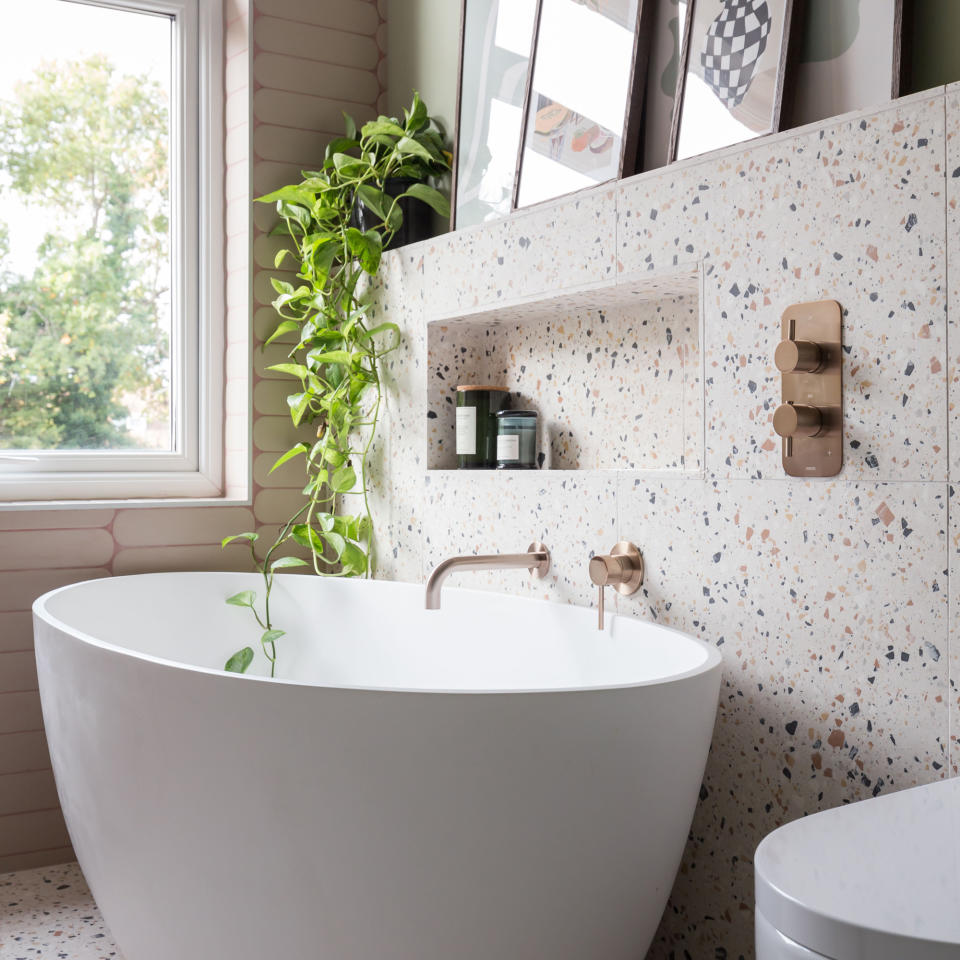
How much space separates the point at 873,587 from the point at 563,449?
0.91 meters

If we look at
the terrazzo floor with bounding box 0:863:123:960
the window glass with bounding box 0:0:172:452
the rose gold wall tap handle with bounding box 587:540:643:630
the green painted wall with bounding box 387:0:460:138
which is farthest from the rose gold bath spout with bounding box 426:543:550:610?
the window glass with bounding box 0:0:172:452

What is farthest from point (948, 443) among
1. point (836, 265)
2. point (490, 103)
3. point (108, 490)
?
point (108, 490)

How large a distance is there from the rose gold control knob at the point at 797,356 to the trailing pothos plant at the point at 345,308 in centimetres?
121

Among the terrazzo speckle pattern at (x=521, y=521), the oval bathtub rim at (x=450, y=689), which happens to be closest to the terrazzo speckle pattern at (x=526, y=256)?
the terrazzo speckle pattern at (x=521, y=521)

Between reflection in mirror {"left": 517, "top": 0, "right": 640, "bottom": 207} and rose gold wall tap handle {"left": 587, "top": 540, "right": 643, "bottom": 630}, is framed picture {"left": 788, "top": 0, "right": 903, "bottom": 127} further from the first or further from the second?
rose gold wall tap handle {"left": 587, "top": 540, "right": 643, "bottom": 630}

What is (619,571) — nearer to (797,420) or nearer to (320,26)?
(797,420)

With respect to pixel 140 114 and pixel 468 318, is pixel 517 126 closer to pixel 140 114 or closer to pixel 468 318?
pixel 468 318

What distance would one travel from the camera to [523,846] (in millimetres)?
1203

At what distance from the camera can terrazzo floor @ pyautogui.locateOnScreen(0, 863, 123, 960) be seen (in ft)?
6.57

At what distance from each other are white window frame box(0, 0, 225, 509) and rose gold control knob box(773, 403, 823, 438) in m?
1.90

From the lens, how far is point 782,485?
1.47 meters

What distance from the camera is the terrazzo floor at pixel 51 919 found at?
2.00 meters

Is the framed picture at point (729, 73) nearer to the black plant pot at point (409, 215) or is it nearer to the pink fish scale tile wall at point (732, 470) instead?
the pink fish scale tile wall at point (732, 470)

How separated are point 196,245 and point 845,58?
→ 1.97 meters
